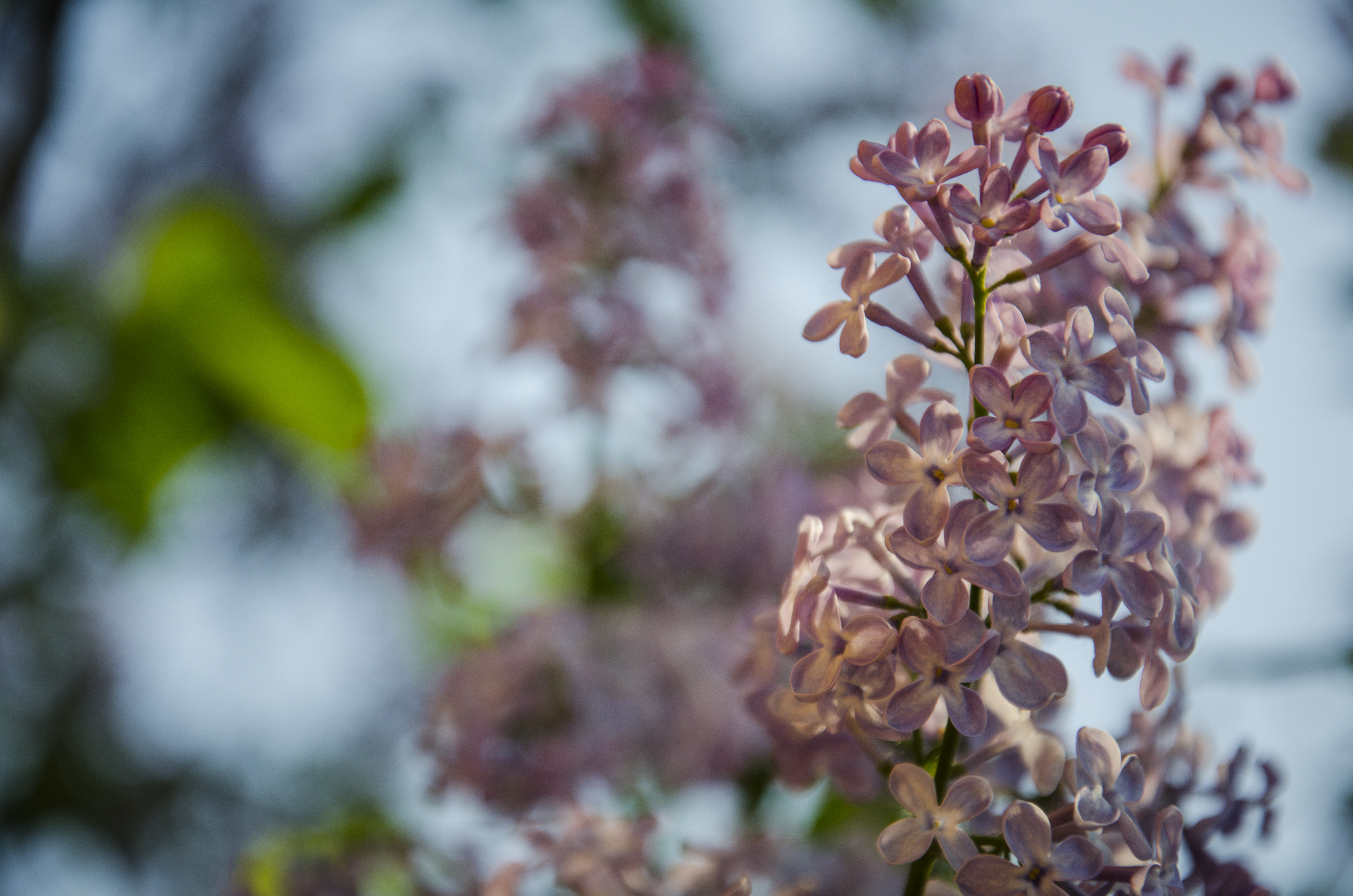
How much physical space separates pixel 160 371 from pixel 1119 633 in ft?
2.23

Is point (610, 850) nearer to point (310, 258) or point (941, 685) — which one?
point (941, 685)

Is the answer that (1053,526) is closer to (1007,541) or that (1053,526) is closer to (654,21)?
(1007,541)

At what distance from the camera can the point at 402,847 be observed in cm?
43

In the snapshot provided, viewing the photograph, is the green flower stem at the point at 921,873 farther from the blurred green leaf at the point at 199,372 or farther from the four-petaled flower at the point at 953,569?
the blurred green leaf at the point at 199,372

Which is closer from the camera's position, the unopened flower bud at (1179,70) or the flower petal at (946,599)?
the flower petal at (946,599)

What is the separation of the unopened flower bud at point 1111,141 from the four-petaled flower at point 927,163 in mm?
33

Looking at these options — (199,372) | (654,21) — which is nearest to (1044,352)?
(199,372)

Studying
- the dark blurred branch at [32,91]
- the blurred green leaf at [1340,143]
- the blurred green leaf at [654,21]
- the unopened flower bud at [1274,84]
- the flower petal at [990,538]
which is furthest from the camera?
the blurred green leaf at [654,21]

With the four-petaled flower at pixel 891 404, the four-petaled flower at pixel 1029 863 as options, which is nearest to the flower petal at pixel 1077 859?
the four-petaled flower at pixel 1029 863

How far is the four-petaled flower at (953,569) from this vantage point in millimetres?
206

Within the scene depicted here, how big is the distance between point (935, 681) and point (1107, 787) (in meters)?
0.05

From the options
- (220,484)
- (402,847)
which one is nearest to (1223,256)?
(402,847)

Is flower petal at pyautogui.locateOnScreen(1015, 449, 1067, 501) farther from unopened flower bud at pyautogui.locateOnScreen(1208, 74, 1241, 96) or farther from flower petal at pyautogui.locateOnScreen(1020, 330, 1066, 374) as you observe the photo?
unopened flower bud at pyautogui.locateOnScreen(1208, 74, 1241, 96)

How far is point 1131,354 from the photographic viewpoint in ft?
0.73
